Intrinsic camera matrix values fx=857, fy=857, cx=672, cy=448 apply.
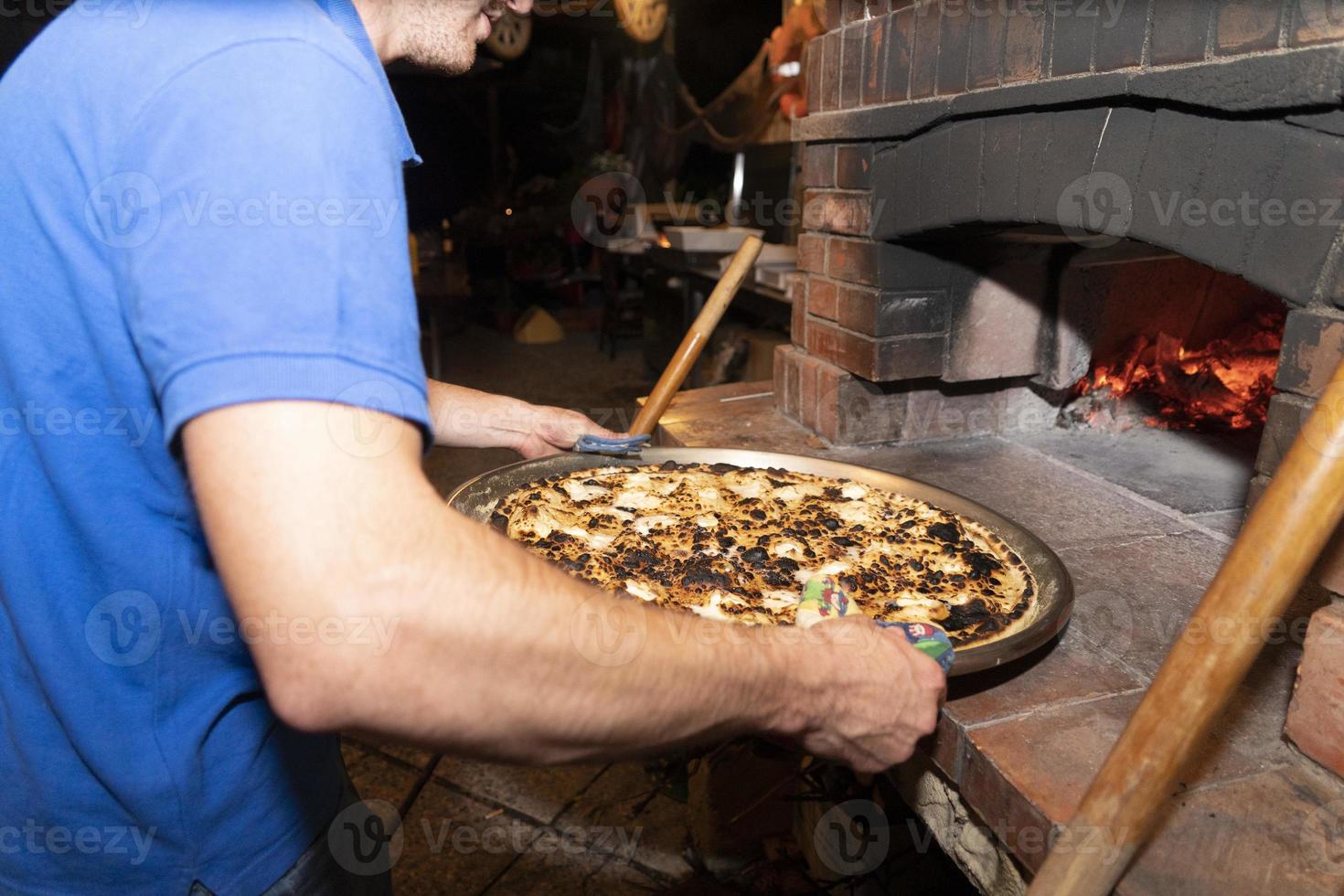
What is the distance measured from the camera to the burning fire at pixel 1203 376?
2.80m

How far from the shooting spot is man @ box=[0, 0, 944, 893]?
2.19ft

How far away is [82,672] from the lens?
39.2 inches

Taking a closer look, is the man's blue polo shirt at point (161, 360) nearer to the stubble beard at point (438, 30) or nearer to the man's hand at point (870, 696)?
the stubble beard at point (438, 30)

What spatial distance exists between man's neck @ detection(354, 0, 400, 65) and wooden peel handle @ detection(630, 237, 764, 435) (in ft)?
4.05

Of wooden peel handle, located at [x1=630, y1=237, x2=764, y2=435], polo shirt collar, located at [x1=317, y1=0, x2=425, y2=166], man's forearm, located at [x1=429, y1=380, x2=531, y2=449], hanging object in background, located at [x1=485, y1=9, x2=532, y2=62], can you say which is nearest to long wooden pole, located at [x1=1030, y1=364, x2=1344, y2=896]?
polo shirt collar, located at [x1=317, y1=0, x2=425, y2=166]

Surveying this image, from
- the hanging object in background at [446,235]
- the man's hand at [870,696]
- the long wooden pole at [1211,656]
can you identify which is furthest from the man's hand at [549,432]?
the hanging object in background at [446,235]

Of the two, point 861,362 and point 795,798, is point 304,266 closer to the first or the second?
point 795,798

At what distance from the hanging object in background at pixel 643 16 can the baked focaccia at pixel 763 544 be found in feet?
17.9

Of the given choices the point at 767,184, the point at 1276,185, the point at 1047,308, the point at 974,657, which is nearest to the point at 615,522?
the point at 974,657

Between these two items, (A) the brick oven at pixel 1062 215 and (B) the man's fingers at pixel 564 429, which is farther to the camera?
(B) the man's fingers at pixel 564 429

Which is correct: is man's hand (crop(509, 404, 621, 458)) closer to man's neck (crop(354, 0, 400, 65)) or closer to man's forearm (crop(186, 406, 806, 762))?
man's neck (crop(354, 0, 400, 65))

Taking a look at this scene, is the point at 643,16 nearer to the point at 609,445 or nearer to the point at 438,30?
the point at 609,445

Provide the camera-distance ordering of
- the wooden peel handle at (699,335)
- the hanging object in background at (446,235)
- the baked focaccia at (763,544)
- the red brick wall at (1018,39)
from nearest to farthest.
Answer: the red brick wall at (1018,39)
the baked focaccia at (763,544)
the wooden peel handle at (699,335)
the hanging object in background at (446,235)

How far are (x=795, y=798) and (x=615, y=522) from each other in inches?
33.2
